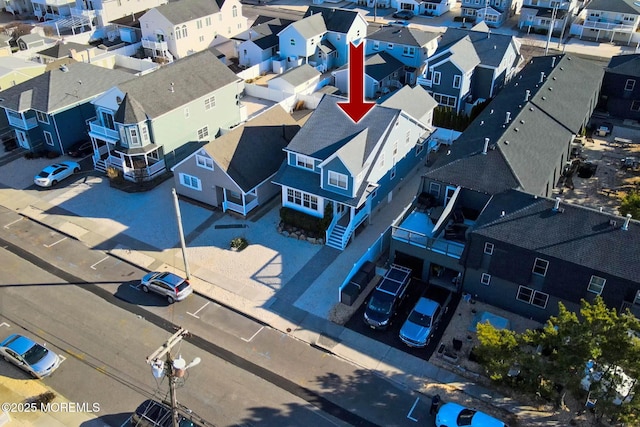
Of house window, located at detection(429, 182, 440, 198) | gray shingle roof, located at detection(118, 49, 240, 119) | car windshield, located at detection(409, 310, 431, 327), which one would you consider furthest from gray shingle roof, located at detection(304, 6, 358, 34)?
car windshield, located at detection(409, 310, 431, 327)

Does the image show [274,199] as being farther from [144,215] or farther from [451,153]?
[451,153]

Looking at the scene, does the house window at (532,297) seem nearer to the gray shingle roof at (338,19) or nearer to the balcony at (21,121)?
the balcony at (21,121)

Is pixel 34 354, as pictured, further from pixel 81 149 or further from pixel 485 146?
pixel 485 146

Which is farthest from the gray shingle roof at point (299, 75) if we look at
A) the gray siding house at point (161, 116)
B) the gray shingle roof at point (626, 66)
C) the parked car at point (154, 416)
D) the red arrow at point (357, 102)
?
the parked car at point (154, 416)

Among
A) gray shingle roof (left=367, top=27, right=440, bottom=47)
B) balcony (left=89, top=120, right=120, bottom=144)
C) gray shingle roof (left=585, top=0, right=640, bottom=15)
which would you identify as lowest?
balcony (left=89, top=120, right=120, bottom=144)

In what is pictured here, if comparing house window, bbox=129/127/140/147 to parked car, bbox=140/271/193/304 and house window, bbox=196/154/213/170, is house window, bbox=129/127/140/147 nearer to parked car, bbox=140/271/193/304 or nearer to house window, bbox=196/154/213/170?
house window, bbox=196/154/213/170

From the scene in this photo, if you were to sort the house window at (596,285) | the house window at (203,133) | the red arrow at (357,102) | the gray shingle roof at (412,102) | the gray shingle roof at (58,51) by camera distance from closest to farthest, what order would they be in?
the house window at (596,285) → the red arrow at (357,102) → the gray shingle roof at (412,102) → the house window at (203,133) → the gray shingle roof at (58,51)

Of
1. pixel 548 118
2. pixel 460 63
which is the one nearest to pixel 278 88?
pixel 460 63
